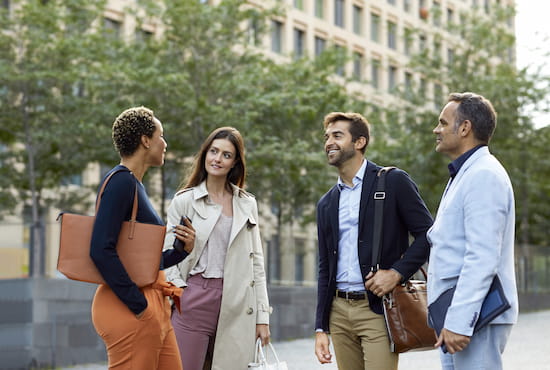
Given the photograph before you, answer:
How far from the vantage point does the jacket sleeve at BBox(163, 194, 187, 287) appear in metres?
5.52

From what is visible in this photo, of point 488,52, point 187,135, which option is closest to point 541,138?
point 488,52

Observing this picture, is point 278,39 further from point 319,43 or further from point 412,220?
point 412,220

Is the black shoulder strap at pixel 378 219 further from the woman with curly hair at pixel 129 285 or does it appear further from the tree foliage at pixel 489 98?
the tree foliage at pixel 489 98

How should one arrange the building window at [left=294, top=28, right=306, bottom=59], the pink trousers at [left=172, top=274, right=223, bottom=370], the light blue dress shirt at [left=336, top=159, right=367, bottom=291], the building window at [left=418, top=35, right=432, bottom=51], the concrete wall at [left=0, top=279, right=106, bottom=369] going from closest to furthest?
1. the light blue dress shirt at [left=336, top=159, right=367, bottom=291]
2. the pink trousers at [left=172, top=274, right=223, bottom=370]
3. the concrete wall at [left=0, top=279, right=106, bottom=369]
4. the building window at [left=418, top=35, right=432, bottom=51]
5. the building window at [left=294, top=28, right=306, bottom=59]

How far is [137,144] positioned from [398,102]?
27395 millimetres

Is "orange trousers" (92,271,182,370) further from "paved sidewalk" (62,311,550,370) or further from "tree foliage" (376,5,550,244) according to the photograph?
"tree foliage" (376,5,550,244)

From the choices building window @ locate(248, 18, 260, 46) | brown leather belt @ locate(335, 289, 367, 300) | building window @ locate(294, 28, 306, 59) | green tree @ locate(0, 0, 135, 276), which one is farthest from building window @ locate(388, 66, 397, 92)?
brown leather belt @ locate(335, 289, 367, 300)

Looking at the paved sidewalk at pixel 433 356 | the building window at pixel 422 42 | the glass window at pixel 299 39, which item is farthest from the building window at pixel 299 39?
the paved sidewalk at pixel 433 356

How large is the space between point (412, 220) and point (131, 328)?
1.68m

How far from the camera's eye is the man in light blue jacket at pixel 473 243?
4059mm

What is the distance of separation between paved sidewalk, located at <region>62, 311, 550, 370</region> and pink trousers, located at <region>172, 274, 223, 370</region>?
732 centimetres

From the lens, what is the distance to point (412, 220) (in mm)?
5301

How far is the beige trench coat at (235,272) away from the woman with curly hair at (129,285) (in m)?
0.77

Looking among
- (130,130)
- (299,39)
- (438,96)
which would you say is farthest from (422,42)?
(130,130)
